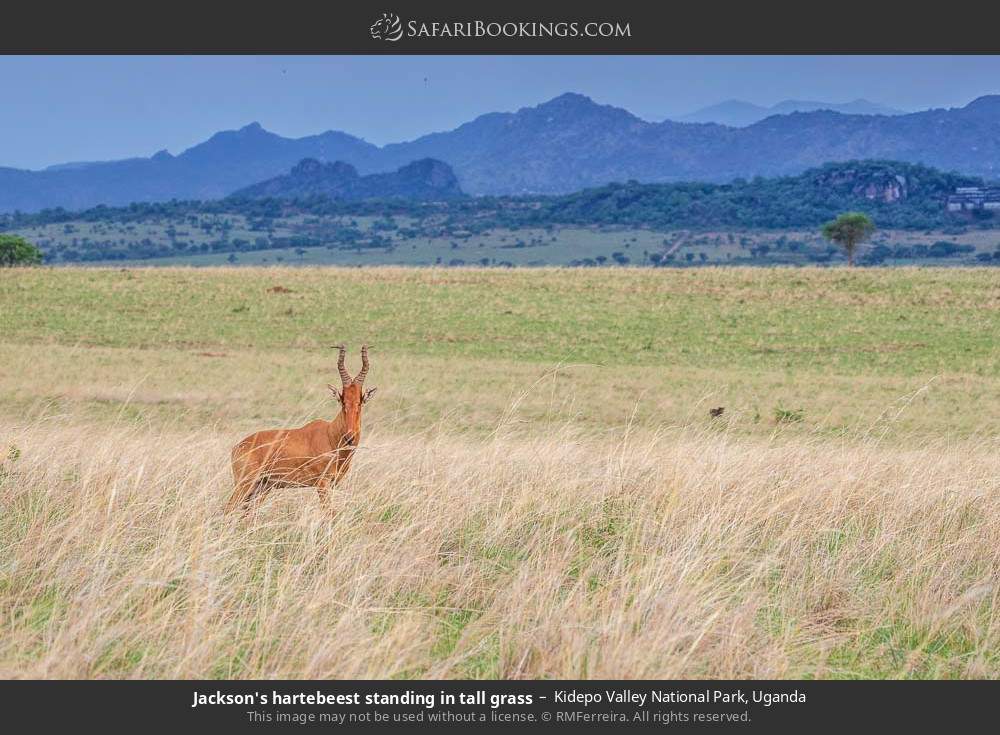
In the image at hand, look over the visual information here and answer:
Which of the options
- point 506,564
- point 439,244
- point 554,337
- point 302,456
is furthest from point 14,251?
point 439,244

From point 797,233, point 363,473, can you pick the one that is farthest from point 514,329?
point 797,233

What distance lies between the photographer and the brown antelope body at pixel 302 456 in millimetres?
5875

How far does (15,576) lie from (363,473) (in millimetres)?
2597

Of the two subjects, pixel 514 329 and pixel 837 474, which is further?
pixel 514 329

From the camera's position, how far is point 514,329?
1371 inches

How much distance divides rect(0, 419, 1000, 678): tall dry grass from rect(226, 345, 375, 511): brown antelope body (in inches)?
6.1

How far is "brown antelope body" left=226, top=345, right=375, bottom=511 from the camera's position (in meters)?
5.88

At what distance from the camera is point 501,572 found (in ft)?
16.8

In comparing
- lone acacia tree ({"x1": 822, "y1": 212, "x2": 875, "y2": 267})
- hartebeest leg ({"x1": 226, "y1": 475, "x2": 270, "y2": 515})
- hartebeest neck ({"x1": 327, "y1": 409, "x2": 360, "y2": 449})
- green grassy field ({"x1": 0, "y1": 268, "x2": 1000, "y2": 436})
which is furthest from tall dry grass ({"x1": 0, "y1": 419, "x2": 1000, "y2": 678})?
lone acacia tree ({"x1": 822, "y1": 212, "x2": 875, "y2": 267})

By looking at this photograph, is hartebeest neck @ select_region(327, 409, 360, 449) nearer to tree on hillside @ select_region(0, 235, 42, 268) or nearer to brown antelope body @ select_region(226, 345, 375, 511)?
brown antelope body @ select_region(226, 345, 375, 511)

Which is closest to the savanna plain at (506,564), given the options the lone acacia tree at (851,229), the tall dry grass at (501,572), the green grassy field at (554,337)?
the tall dry grass at (501,572)

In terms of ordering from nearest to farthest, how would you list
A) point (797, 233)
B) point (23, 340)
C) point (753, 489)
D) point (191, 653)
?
1. point (191, 653)
2. point (753, 489)
3. point (23, 340)
4. point (797, 233)

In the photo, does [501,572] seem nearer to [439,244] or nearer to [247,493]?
[247,493]

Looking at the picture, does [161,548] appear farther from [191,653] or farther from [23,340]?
[23,340]
